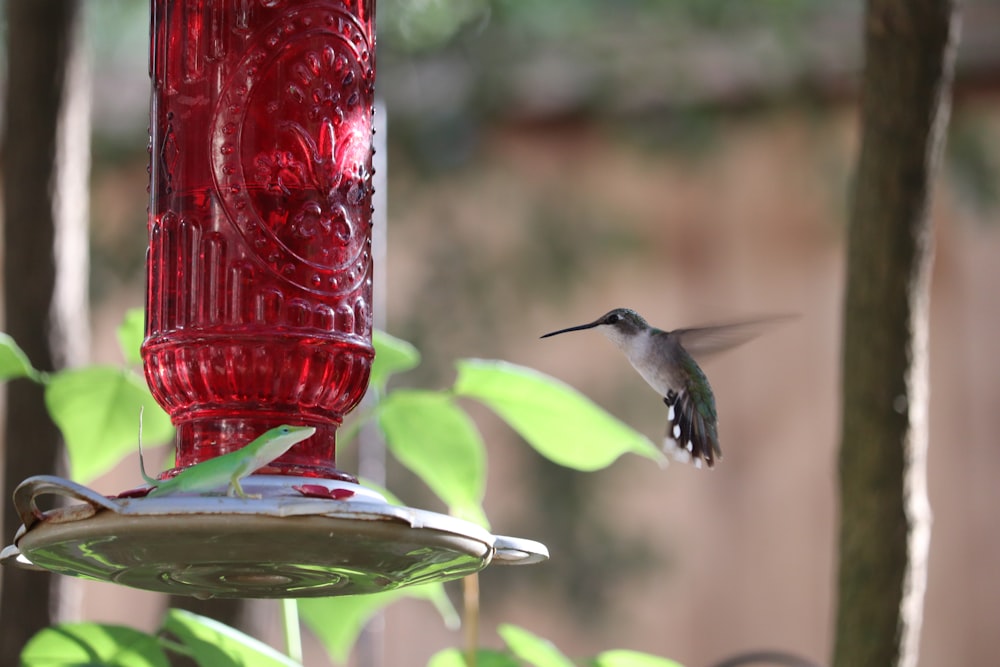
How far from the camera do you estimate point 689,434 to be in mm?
1794

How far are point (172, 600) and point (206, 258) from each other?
81cm

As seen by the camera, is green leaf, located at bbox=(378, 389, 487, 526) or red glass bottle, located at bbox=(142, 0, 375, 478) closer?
red glass bottle, located at bbox=(142, 0, 375, 478)

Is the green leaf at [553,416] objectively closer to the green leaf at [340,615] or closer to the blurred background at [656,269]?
the green leaf at [340,615]

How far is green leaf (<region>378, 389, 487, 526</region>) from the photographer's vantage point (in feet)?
5.16

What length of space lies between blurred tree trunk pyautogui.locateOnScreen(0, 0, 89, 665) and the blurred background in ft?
5.81

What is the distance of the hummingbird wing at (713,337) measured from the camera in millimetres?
1914

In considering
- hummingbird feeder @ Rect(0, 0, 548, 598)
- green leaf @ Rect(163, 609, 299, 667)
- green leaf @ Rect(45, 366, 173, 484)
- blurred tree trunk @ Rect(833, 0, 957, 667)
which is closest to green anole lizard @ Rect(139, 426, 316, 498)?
hummingbird feeder @ Rect(0, 0, 548, 598)

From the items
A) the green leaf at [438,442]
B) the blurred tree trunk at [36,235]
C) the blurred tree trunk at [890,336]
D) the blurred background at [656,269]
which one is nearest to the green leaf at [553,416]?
the green leaf at [438,442]

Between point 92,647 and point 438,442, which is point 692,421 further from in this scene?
point 92,647

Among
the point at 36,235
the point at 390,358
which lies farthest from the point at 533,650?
the point at 36,235

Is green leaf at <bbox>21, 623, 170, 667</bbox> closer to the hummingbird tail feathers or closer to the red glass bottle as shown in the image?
the red glass bottle

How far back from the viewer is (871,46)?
5.75ft

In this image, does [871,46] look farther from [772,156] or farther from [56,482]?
[772,156]

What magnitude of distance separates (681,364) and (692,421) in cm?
14
